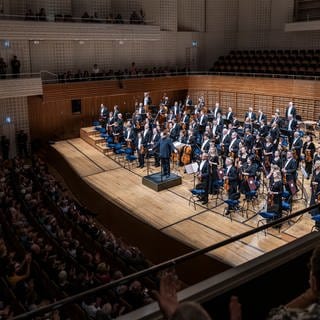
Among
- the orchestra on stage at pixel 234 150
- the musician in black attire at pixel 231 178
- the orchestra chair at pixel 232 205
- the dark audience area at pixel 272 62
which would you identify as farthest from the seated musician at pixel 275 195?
the dark audience area at pixel 272 62

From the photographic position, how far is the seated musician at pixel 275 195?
8747 millimetres

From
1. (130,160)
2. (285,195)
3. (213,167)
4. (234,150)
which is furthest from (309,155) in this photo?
(130,160)

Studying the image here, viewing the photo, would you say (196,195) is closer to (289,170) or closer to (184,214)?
(184,214)

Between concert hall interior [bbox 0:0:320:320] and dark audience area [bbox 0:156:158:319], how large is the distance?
0.10ft

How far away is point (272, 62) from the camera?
19.9m

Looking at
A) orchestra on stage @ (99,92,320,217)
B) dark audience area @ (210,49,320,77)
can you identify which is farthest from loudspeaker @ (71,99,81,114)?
dark audience area @ (210,49,320,77)

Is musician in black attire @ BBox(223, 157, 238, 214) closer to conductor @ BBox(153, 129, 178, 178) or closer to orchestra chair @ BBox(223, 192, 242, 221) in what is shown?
orchestra chair @ BBox(223, 192, 242, 221)

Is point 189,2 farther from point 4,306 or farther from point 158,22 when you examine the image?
point 4,306

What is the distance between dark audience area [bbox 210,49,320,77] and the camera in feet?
59.8

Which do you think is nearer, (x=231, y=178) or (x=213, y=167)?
(x=231, y=178)

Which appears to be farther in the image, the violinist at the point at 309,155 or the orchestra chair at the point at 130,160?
the orchestra chair at the point at 130,160

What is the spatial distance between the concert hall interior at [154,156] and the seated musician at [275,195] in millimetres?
31

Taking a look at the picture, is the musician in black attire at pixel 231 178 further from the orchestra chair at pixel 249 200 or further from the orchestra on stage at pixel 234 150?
the orchestra chair at pixel 249 200

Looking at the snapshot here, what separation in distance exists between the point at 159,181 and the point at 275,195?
4.01m
